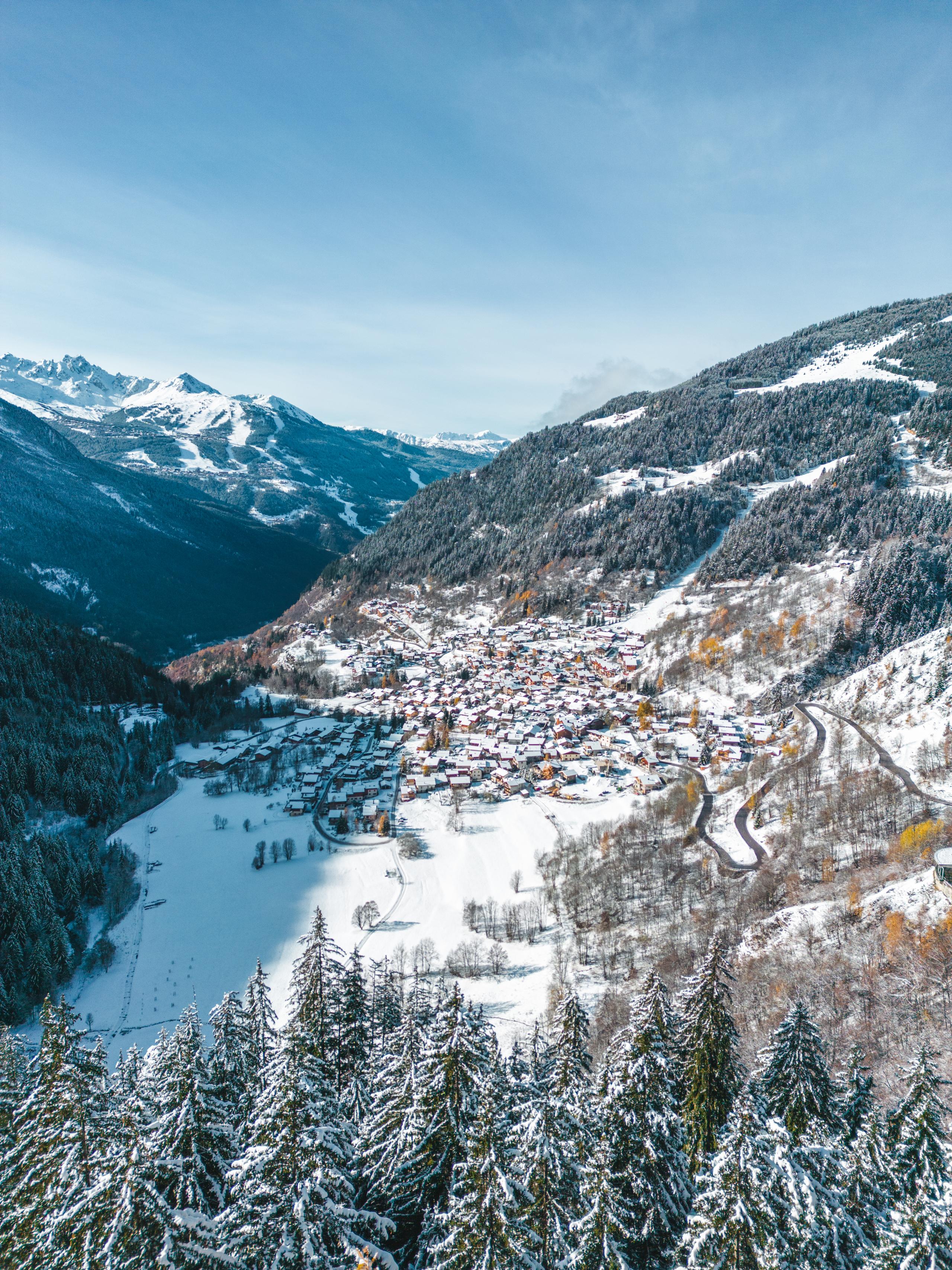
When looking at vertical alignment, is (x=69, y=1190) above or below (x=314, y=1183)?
below

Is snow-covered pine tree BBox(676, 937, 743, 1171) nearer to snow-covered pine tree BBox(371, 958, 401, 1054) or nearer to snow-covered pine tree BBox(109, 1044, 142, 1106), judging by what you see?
snow-covered pine tree BBox(371, 958, 401, 1054)

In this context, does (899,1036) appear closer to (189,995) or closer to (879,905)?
(879,905)

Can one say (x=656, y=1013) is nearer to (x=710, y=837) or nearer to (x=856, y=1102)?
(x=856, y=1102)

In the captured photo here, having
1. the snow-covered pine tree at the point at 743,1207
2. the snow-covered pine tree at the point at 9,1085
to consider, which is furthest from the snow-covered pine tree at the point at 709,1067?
the snow-covered pine tree at the point at 9,1085

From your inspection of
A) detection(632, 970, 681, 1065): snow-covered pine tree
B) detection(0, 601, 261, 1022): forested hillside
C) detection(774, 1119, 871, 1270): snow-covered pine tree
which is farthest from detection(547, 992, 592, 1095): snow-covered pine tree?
detection(0, 601, 261, 1022): forested hillside

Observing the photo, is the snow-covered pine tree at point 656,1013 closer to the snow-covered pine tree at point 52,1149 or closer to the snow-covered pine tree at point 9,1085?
the snow-covered pine tree at point 52,1149

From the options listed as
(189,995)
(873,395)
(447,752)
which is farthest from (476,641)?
(873,395)
